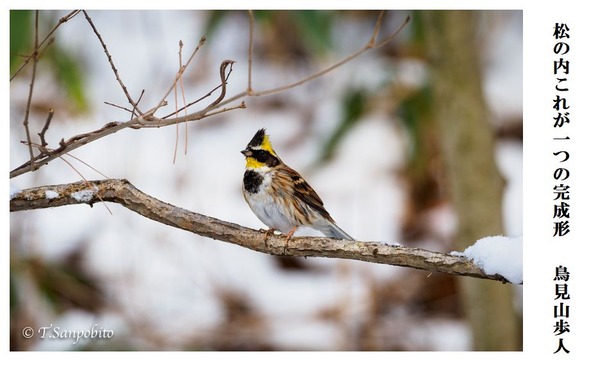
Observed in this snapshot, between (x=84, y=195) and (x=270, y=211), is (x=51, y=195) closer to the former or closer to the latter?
(x=84, y=195)

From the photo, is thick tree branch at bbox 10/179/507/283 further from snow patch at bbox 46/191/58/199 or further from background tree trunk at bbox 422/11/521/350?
background tree trunk at bbox 422/11/521/350

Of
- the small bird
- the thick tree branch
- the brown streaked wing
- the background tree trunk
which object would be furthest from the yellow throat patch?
the background tree trunk

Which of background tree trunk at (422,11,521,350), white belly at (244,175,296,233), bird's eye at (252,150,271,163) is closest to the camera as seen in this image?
white belly at (244,175,296,233)

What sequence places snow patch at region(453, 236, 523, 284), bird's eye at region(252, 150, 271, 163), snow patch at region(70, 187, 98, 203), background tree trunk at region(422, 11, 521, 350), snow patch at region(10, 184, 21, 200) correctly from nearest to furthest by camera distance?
snow patch at region(453, 236, 523, 284), snow patch at region(70, 187, 98, 203), snow patch at region(10, 184, 21, 200), bird's eye at region(252, 150, 271, 163), background tree trunk at region(422, 11, 521, 350)

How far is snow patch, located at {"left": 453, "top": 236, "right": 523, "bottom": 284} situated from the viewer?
8.46 ft

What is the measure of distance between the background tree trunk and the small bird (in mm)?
1576

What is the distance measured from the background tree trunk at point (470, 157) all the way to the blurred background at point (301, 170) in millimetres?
11

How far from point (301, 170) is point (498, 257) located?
11.3 feet

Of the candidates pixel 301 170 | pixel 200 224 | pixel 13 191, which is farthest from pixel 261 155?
pixel 301 170

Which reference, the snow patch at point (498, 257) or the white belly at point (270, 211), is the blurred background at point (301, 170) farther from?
the snow patch at point (498, 257)

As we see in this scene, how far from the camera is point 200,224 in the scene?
271 cm

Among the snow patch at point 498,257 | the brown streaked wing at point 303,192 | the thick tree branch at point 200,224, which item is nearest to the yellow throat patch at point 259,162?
the brown streaked wing at point 303,192

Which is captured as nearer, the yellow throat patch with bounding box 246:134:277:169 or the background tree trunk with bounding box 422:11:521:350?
the yellow throat patch with bounding box 246:134:277:169

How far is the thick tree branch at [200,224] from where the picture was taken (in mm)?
2590
